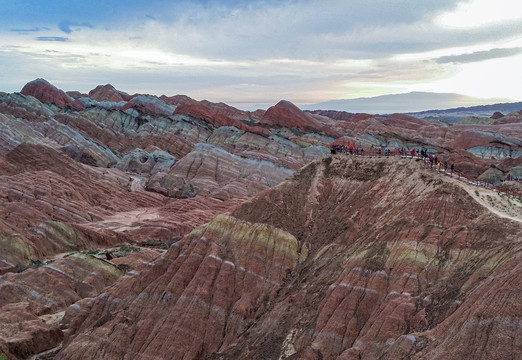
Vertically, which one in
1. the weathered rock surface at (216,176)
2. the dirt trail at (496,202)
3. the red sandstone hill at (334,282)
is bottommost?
the weathered rock surface at (216,176)

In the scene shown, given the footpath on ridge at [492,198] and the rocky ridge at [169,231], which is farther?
the rocky ridge at [169,231]

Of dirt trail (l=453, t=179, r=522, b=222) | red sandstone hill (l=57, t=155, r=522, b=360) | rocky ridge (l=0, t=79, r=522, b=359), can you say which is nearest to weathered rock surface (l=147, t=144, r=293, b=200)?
rocky ridge (l=0, t=79, r=522, b=359)

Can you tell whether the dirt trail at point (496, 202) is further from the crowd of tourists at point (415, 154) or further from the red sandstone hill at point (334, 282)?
the crowd of tourists at point (415, 154)

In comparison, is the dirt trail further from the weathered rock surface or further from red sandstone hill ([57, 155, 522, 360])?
the weathered rock surface

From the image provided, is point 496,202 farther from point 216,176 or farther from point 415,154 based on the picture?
point 216,176

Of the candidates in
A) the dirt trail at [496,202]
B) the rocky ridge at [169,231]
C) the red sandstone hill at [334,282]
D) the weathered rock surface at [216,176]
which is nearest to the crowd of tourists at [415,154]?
the red sandstone hill at [334,282]

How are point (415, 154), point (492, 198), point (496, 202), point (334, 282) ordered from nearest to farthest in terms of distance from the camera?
point (334, 282) → point (496, 202) → point (492, 198) → point (415, 154)

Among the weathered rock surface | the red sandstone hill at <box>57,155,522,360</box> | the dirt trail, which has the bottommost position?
the weathered rock surface

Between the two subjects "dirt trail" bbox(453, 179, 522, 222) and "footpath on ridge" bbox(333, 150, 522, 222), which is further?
"footpath on ridge" bbox(333, 150, 522, 222)

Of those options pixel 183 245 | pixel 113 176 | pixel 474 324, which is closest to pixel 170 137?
pixel 113 176

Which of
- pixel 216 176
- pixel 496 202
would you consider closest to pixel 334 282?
pixel 496 202
